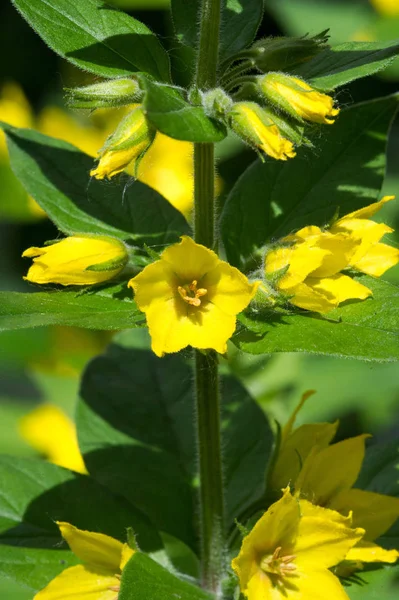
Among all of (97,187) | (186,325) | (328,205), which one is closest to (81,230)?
(97,187)

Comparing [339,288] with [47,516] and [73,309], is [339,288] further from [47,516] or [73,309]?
[47,516]

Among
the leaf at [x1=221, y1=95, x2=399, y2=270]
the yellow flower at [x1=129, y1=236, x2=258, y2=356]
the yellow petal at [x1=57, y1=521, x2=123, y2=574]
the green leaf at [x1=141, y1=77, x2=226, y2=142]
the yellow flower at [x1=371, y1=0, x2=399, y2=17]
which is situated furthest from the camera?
the yellow flower at [x1=371, y1=0, x2=399, y2=17]

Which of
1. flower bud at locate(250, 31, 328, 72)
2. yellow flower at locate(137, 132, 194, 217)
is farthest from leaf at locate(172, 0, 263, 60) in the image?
yellow flower at locate(137, 132, 194, 217)

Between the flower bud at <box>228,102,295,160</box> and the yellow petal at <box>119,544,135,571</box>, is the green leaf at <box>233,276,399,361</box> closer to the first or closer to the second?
the flower bud at <box>228,102,295,160</box>

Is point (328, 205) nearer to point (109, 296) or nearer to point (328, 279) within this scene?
point (328, 279)

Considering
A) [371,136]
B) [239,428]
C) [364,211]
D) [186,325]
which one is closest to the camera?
[186,325]
